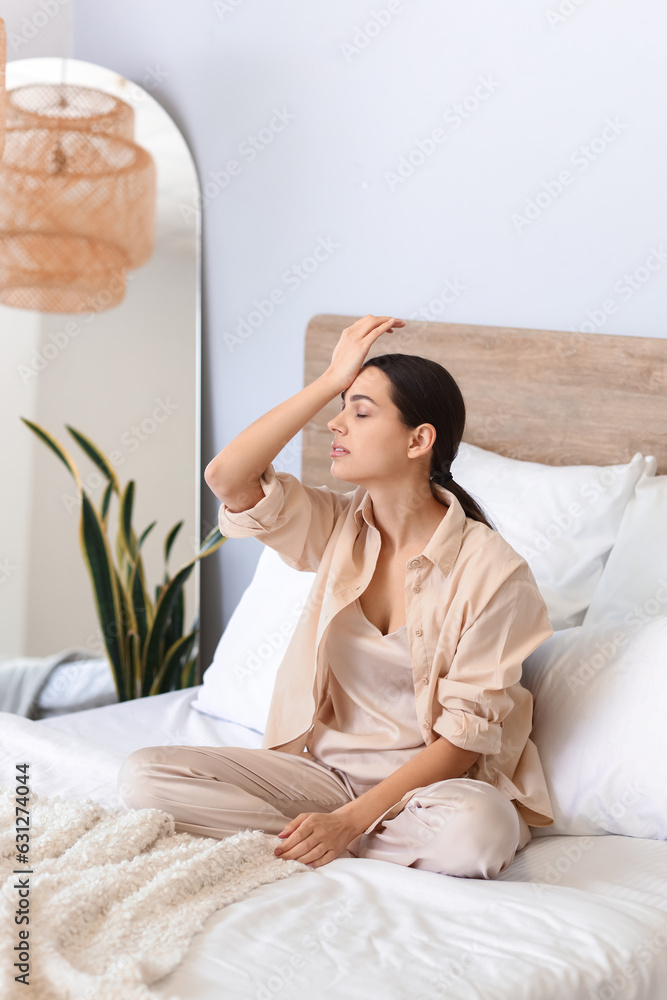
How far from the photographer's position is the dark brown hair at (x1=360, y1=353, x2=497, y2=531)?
1.50 metres

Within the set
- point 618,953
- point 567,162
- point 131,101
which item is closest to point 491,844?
point 618,953

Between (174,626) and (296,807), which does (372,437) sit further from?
(174,626)

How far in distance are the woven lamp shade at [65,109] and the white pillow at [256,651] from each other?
137cm

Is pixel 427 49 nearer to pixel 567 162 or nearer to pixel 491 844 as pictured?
pixel 567 162

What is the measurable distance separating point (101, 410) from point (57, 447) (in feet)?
0.56

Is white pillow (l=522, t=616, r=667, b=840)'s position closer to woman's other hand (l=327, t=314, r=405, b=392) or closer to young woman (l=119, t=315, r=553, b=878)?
young woman (l=119, t=315, r=553, b=878)

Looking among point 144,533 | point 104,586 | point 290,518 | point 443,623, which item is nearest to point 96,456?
point 144,533

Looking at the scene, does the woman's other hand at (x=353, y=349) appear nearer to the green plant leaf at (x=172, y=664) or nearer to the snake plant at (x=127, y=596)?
the snake plant at (x=127, y=596)

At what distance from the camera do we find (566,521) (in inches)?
73.1

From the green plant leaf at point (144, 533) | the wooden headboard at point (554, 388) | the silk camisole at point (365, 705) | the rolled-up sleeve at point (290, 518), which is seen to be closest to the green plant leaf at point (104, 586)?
the green plant leaf at point (144, 533)

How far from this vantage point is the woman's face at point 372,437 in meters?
1.49

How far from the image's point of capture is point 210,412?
2.83m

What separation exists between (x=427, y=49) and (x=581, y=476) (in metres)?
1.11

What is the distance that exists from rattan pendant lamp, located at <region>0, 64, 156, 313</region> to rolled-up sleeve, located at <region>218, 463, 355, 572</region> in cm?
136
